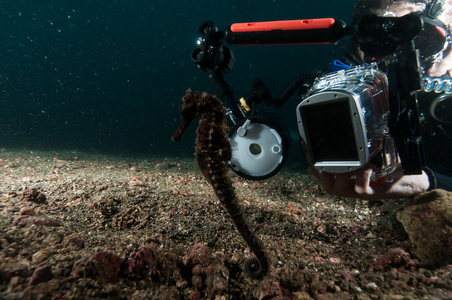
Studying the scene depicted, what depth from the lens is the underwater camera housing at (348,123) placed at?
1.47m

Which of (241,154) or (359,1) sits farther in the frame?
(359,1)

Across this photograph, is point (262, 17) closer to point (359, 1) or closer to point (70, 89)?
point (359, 1)

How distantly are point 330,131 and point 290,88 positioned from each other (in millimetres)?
1072

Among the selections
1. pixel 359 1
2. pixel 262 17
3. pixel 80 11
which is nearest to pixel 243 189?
pixel 359 1

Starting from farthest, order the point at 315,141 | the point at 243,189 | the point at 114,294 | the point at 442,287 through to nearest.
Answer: the point at 243,189 → the point at 315,141 → the point at 442,287 → the point at 114,294

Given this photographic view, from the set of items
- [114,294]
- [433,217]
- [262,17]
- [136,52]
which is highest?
[136,52]

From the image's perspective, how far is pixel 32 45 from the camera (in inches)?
2098

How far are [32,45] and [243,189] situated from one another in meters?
75.3

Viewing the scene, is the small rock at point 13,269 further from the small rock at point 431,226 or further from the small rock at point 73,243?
the small rock at point 431,226

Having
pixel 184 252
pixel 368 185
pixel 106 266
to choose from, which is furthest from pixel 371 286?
pixel 106 266

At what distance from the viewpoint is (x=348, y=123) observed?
1.51 m

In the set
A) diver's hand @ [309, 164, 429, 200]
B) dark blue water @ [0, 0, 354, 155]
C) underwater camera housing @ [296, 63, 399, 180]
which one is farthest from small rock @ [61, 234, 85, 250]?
dark blue water @ [0, 0, 354, 155]

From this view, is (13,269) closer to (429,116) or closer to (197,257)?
(197,257)

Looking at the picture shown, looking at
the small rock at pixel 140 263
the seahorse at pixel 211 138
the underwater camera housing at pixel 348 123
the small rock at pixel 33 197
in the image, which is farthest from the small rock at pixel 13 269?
the underwater camera housing at pixel 348 123
